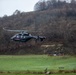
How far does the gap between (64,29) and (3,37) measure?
31.7 ft

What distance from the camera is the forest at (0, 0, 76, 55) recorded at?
36469 millimetres

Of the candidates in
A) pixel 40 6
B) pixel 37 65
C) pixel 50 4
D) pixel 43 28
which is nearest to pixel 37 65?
pixel 37 65

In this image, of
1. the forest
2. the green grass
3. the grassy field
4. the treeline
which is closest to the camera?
the grassy field

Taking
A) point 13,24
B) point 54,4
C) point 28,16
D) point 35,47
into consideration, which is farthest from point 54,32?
point 54,4

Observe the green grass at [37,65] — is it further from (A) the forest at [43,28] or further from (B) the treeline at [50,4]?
(B) the treeline at [50,4]

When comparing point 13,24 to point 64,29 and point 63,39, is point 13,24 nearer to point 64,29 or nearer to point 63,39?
point 64,29

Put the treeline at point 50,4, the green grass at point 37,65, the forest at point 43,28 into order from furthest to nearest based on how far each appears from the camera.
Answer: the treeline at point 50,4 < the forest at point 43,28 < the green grass at point 37,65

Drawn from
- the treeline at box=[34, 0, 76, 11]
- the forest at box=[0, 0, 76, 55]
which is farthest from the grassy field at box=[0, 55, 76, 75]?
the treeline at box=[34, 0, 76, 11]

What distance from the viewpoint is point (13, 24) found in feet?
172

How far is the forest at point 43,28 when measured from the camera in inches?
1436

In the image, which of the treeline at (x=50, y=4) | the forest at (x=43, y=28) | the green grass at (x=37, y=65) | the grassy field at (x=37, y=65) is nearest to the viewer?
the grassy field at (x=37, y=65)

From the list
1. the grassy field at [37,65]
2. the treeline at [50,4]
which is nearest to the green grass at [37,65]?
the grassy field at [37,65]

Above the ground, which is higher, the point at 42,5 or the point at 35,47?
the point at 42,5

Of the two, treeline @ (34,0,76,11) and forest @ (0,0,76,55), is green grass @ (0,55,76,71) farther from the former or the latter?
treeline @ (34,0,76,11)
